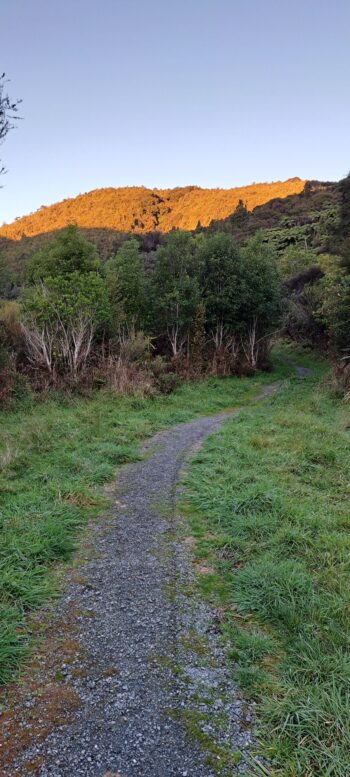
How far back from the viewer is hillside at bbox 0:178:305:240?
2726 inches

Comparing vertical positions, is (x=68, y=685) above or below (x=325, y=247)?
below

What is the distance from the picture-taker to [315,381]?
1903cm

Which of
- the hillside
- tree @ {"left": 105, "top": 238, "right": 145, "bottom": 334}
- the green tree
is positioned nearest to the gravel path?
tree @ {"left": 105, "top": 238, "right": 145, "bottom": 334}

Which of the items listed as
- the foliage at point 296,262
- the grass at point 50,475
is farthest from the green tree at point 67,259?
the foliage at point 296,262

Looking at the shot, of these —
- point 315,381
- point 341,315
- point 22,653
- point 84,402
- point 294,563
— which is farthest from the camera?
point 315,381

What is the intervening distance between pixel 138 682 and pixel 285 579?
1626mm

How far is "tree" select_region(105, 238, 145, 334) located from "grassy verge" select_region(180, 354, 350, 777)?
12.1 metres

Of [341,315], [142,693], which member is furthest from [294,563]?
[341,315]

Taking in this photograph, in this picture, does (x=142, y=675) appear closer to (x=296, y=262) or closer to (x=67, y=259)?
(x=67, y=259)

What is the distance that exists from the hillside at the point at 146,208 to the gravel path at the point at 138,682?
65204mm

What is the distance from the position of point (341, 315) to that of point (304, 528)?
1290 cm

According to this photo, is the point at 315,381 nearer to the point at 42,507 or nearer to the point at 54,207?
the point at 42,507

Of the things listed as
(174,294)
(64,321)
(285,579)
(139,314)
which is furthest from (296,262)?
(285,579)

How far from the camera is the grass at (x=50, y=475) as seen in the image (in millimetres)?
3727
